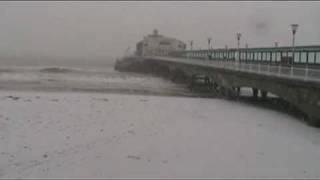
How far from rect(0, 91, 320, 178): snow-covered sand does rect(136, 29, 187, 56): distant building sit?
10219cm

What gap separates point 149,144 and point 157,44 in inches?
4602

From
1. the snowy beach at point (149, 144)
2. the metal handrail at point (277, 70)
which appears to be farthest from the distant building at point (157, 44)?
the snowy beach at point (149, 144)

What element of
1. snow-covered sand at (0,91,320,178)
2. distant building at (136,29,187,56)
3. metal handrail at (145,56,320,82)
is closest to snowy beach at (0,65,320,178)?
snow-covered sand at (0,91,320,178)

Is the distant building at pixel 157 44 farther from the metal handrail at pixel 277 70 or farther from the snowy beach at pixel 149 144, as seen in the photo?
the snowy beach at pixel 149 144

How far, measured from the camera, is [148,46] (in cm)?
13400

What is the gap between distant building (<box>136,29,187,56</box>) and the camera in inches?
5164

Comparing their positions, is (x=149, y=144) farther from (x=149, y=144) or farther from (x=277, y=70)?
(x=277, y=70)

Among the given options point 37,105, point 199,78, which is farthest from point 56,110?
point 199,78

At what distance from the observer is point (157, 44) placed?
13475 centimetres

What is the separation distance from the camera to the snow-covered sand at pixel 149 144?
15117 millimetres

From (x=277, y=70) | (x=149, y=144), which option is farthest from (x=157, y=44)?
(x=149, y=144)

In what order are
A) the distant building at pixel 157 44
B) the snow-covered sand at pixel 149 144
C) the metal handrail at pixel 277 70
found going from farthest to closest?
the distant building at pixel 157 44 → the metal handrail at pixel 277 70 → the snow-covered sand at pixel 149 144

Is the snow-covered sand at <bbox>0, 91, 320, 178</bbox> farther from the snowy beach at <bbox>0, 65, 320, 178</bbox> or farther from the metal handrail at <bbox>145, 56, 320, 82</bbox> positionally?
the metal handrail at <bbox>145, 56, 320, 82</bbox>

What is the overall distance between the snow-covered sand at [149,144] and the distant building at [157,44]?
102191 mm
